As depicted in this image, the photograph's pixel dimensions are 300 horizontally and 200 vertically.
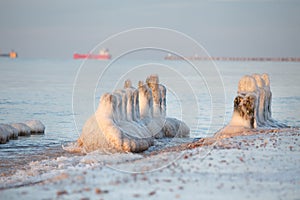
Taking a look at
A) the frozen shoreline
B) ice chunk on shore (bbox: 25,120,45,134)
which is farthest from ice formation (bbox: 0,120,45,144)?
the frozen shoreline

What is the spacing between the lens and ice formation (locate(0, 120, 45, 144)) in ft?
90.6

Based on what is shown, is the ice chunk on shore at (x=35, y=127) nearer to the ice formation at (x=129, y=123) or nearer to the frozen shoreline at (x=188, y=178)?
the ice formation at (x=129, y=123)

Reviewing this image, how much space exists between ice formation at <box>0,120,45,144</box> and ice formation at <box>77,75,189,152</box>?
4867mm

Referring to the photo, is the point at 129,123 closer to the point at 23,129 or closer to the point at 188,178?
the point at 23,129

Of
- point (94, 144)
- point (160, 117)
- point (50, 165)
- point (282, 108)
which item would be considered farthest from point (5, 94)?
point (50, 165)

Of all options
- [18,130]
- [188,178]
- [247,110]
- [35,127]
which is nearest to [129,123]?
[247,110]

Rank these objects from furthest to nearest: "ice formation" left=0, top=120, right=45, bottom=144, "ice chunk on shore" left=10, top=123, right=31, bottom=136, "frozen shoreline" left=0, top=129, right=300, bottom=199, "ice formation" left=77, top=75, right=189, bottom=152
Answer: "ice chunk on shore" left=10, top=123, right=31, bottom=136
"ice formation" left=0, top=120, right=45, bottom=144
"ice formation" left=77, top=75, right=189, bottom=152
"frozen shoreline" left=0, top=129, right=300, bottom=199

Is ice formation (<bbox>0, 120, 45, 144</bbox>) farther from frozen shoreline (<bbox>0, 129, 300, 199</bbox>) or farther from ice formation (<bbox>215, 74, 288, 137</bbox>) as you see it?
frozen shoreline (<bbox>0, 129, 300, 199</bbox>)

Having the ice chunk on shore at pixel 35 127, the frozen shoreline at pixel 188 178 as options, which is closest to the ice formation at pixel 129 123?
the ice chunk on shore at pixel 35 127

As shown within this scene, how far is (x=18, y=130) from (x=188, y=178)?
19.2m

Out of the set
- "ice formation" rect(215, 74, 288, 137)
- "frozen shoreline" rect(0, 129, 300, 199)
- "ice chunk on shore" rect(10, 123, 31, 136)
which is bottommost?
"frozen shoreline" rect(0, 129, 300, 199)

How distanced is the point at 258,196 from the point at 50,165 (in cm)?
860

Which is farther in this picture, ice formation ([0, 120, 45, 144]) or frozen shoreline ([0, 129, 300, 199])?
ice formation ([0, 120, 45, 144])

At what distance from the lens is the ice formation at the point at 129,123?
22.7 meters
